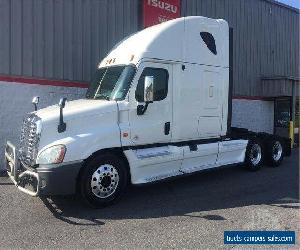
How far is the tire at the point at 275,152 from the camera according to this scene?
446 inches

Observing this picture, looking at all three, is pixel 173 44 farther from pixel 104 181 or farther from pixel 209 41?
pixel 104 181

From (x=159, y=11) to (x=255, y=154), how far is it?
5.76 metres

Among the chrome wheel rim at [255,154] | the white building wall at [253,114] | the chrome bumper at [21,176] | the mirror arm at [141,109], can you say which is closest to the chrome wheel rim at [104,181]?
the chrome bumper at [21,176]

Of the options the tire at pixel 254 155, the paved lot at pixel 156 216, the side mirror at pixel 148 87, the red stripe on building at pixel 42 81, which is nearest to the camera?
the paved lot at pixel 156 216

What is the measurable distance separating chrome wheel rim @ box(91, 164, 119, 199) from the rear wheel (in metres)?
5.61

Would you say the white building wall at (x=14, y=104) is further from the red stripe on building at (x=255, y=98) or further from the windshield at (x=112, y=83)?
the red stripe on building at (x=255, y=98)

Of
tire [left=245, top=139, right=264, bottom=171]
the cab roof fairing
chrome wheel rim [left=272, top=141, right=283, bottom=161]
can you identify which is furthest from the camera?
chrome wheel rim [left=272, top=141, right=283, bottom=161]

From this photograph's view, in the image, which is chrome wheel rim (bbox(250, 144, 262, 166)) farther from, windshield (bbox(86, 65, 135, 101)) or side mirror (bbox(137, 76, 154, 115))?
windshield (bbox(86, 65, 135, 101))

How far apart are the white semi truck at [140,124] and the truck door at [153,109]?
2cm

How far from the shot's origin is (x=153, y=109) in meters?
8.03

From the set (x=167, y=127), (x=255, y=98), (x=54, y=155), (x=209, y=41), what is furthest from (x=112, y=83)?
(x=255, y=98)

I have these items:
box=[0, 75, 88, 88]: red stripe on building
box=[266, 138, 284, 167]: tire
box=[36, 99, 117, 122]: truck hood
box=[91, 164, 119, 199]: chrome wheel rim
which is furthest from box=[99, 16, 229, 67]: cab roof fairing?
box=[266, 138, 284, 167]: tire

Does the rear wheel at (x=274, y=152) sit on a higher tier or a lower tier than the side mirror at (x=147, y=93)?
lower

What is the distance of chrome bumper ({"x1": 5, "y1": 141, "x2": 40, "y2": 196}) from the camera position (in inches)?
265
